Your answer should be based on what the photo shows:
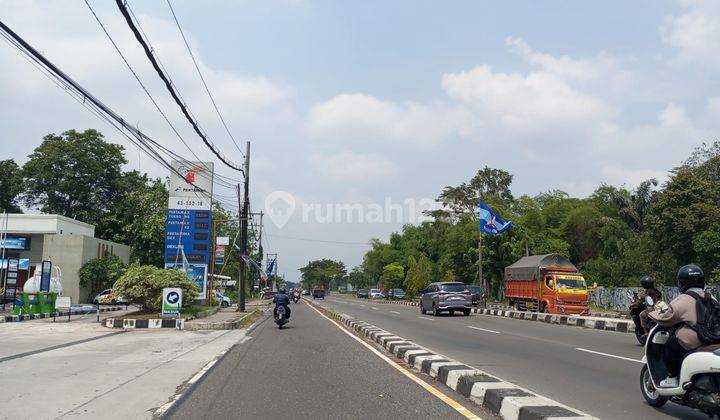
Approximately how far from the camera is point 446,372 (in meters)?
9.38

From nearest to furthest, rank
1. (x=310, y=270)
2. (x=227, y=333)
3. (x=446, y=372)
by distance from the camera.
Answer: (x=446, y=372)
(x=227, y=333)
(x=310, y=270)

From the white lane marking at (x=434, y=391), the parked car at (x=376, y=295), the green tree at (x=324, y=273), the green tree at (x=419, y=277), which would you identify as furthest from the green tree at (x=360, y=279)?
the white lane marking at (x=434, y=391)

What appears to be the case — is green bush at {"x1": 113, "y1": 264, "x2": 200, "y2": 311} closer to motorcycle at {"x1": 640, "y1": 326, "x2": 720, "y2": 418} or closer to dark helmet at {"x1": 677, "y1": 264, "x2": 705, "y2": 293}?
motorcycle at {"x1": 640, "y1": 326, "x2": 720, "y2": 418}

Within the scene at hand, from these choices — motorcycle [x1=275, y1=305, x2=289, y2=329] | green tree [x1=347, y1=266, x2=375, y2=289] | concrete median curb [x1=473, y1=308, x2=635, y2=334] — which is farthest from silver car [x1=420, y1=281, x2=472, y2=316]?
green tree [x1=347, y1=266, x2=375, y2=289]

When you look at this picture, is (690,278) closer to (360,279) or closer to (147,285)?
(147,285)

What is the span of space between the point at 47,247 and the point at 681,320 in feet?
142

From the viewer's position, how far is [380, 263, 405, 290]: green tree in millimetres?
80188

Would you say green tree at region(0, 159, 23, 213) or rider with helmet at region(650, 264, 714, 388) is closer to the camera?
rider with helmet at region(650, 264, 714, 388)

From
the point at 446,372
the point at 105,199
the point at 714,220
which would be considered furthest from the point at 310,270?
the point at 446,372

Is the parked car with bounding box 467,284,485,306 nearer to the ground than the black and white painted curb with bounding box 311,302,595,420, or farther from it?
farther from it

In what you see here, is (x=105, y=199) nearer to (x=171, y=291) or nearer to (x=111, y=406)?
(x=171, y=291)

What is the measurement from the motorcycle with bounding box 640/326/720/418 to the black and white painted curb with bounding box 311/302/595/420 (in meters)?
1.16

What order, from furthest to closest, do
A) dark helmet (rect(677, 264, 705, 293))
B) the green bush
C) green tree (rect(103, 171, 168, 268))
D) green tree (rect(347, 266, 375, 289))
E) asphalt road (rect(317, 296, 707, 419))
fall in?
green tree (rect(347, 266, 375, 289)) → green tree (rect(103, 171, 168, 268)) → the green bush → asphalt road (rect(317, 296, 707, 419)) → dark helmet (rect(677, 264, 705, 293))

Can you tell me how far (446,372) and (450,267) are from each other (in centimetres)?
5277
